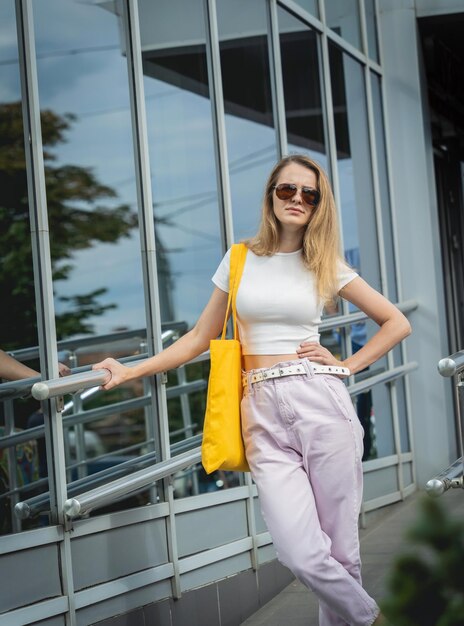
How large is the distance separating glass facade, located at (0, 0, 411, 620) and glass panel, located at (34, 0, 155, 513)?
1 centimetres

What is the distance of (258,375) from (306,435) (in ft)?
0.81

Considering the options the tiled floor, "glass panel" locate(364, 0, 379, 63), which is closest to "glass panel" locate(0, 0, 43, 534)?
the tiled floor

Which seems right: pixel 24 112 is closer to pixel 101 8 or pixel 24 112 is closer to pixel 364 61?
pixel 101 8

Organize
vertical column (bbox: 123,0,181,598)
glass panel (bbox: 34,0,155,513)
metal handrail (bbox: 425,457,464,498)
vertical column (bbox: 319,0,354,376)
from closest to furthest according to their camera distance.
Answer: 1. metal handrail (bbox: 425,457,464,498)
2. vertical column (bbox: 123,0,181,598)
3. glass panel (bbox: 34,0,155,513)
4. vertical column (bbox: 319,0,354,376)

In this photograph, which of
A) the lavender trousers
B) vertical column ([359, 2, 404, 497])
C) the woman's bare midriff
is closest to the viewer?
the lavender trousers

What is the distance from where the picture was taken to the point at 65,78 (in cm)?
605

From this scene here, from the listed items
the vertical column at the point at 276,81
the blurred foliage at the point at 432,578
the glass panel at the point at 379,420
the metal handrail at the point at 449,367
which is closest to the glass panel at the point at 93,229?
the vertical column at the point at 276,81

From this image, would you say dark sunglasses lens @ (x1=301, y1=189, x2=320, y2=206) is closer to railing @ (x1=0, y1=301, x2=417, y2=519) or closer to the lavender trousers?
the lavender trousers

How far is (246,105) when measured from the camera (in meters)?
5.93

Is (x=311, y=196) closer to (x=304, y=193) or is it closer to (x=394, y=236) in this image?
(x=304, y=193)

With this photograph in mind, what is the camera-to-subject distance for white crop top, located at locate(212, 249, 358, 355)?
11.4 ft

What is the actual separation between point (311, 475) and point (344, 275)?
2.21 ft

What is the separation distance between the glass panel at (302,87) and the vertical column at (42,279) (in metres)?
2.95

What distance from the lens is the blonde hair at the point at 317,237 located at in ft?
11.4
